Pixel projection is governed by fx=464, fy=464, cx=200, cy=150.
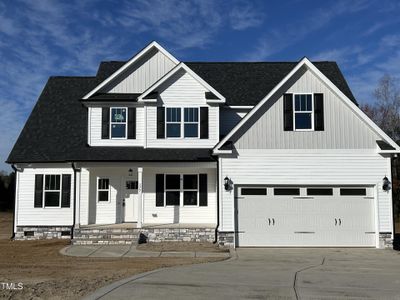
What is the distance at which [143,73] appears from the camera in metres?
22.2

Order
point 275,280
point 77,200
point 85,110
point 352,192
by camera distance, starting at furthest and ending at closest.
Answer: point 85,110, point 77,200, point 352,192, point 275,280

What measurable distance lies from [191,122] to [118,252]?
23.4ft

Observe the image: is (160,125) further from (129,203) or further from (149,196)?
(129,203)

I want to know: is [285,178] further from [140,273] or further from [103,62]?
[103,62]

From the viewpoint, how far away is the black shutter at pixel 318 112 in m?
18.4

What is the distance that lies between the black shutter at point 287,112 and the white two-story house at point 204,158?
0.13 feet

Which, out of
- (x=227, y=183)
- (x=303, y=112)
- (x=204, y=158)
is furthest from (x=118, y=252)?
(x=303, y=112)

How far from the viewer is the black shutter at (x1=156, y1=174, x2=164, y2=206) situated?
21109 millimetres

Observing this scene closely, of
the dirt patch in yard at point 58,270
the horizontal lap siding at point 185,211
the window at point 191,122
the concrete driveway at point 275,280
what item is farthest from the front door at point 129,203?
the concrete driveway at point 275,280

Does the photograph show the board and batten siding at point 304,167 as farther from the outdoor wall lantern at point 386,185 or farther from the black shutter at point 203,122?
the black shutter at point 203,122

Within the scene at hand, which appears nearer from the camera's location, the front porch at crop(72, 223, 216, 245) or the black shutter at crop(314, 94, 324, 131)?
the black shutter at crop(314, 94, 324, 131)

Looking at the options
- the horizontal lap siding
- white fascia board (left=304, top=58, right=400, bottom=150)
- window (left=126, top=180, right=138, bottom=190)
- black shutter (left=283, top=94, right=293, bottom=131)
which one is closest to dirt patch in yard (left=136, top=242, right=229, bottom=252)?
the horizontal lap siding

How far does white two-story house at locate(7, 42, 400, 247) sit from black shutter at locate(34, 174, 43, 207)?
46 mm

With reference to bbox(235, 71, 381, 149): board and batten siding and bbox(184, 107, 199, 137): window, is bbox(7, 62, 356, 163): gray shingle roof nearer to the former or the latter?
bbox(184, 107, 199, 137): window
